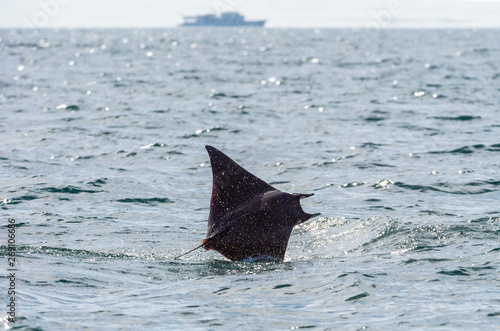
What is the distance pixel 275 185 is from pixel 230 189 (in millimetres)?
5152

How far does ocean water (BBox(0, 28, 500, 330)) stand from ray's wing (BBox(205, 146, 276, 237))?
74 centimetres

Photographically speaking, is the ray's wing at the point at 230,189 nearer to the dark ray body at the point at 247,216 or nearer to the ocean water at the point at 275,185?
the dark ray body at the point at 247,216

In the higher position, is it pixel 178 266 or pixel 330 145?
pixel 330 145

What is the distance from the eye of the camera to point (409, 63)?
177 feet

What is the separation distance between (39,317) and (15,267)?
2.00 metres

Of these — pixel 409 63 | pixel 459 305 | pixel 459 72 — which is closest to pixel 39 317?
pixel 459 305

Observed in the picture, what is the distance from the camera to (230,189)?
914cm

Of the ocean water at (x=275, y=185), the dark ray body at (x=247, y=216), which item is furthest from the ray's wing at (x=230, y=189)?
the ocean water at (x=275, y=185)

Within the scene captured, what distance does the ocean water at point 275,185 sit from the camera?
7234 mm

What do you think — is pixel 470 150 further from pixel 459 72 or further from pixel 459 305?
pixel 459 72

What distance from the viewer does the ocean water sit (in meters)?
7.23

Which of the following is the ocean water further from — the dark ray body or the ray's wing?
the ray's wing

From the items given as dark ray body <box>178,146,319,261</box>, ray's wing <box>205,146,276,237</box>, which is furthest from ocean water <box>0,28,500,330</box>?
ray's wing <box>205,146,276,237</box>

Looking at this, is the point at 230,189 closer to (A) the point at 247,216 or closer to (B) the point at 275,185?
(A) the point at 247,216
